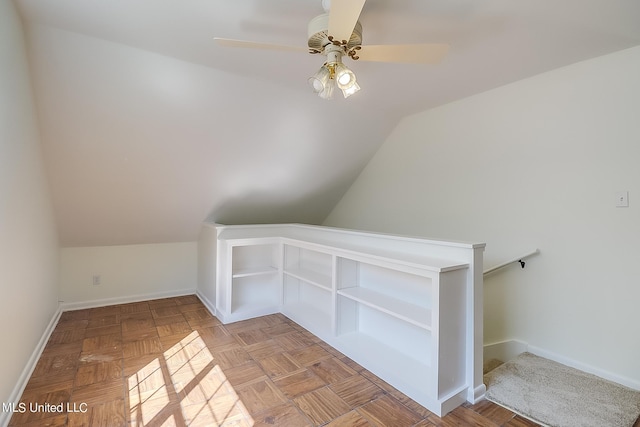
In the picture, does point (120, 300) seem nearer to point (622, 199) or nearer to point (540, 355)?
point (540, 355)

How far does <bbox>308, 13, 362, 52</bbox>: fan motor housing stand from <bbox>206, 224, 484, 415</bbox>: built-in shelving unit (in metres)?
1.29

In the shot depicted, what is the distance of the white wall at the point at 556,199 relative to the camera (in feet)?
6.95

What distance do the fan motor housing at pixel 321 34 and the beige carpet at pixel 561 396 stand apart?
225cm

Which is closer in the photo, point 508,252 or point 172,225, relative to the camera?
point 508,252

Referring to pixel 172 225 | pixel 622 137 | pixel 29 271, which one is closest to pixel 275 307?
pixel 172 225

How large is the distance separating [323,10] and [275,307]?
2.83 m

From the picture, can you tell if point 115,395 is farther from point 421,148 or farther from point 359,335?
point 421,148

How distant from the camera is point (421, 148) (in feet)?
11.4

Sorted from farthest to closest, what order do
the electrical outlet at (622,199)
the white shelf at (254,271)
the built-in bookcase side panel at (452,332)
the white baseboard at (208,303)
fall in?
the white baseboard at (208,303), the white shelf at (254,271), the electrical outlet at (622,199), the built-in bookcase side panel at (452,332)

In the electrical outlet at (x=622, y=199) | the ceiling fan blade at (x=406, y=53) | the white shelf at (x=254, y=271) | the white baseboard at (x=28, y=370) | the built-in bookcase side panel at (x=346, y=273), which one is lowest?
the white baseboard at (x=28, y=370)

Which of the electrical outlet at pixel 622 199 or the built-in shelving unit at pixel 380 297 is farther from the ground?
the electrical outlet at pixel 622 199

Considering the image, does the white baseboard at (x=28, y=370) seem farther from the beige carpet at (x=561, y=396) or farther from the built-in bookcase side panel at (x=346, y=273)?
the beige carpet at (x=561, y=396)

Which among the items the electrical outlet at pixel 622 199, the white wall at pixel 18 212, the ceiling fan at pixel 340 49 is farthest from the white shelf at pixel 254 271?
the electrical outlet at pixel 622 199

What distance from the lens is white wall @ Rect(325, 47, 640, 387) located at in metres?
2.12
